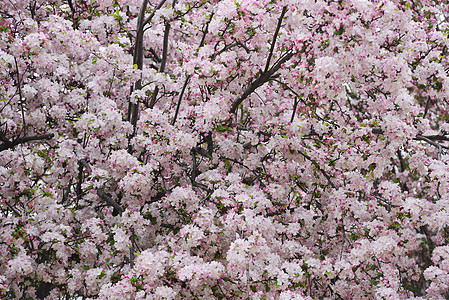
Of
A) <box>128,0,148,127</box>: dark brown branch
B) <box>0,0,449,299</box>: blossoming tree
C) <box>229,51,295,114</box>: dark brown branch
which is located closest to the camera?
<box>0,0,449,299</box>: blossoming tree

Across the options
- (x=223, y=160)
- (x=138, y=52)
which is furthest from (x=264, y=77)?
(x=138, y=52)

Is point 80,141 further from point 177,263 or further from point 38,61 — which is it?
point 177,263

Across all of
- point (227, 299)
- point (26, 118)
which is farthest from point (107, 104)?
point (227, 299)

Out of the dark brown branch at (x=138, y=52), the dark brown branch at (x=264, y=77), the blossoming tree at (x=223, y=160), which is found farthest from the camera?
the dark brown branch at (x=138, y=52)

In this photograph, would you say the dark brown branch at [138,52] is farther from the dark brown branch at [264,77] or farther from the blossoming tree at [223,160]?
the dark brown branch at [264,77]

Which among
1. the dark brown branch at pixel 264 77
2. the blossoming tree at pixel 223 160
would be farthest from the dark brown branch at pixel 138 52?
the dark brown branch at pixel 264 77

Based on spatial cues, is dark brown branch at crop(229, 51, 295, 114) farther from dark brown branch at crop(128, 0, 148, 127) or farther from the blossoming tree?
dark brown branch at crop(128, 0, 148, 127)

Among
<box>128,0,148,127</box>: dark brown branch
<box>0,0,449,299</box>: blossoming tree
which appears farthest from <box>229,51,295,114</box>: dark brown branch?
<box>128,0,148,127</box>: dark brown branch

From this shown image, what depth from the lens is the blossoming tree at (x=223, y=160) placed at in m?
5.02

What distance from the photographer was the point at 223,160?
6551mm

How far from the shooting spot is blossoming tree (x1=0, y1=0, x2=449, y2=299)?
5.02 m

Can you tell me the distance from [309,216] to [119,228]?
8.30ft

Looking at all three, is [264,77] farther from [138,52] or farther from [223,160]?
[138,52]

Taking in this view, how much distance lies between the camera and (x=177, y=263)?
4973mm
